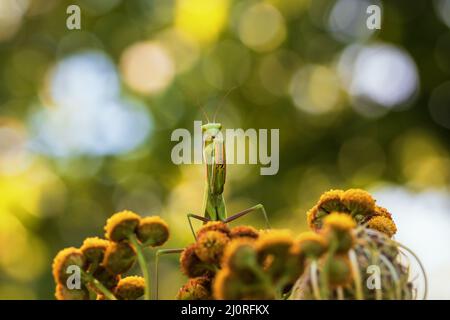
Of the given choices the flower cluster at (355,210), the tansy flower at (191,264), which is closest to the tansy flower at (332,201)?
the flower cluster at (355,210)

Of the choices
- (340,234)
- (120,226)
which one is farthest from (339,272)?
(120,226)

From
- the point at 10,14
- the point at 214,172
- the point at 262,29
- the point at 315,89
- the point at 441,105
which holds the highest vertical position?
the point at 10,14

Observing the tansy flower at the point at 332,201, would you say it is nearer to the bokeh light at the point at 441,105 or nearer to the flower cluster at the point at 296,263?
the flower cluster at the point at 296,263

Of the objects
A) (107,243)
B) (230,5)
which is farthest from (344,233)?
(230,5)

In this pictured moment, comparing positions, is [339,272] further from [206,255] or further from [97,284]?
[97,284]

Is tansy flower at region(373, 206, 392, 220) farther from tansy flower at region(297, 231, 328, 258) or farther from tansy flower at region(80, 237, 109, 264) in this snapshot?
tansy flower at region(80, 237, 109, 264)

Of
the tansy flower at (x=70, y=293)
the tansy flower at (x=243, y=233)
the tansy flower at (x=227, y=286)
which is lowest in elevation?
the tansy flower at (x=227, y=286)
